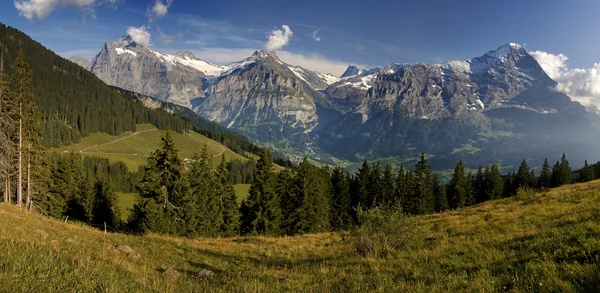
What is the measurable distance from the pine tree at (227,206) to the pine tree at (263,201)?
114 inches

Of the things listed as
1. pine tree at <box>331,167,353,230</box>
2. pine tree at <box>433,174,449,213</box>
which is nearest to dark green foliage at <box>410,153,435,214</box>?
pine tree at <box>433,174,449,213</box>

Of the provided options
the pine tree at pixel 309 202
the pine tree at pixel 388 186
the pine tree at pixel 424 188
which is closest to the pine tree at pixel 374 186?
the pine tree at pixel 388 186

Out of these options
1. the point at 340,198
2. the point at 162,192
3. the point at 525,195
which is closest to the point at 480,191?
the point at 340,198

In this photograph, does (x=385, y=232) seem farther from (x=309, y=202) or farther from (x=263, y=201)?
(x=309, y=202)

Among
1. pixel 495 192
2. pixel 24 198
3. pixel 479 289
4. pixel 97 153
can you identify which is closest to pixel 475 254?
pixel 479 289

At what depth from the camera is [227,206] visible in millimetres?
56094

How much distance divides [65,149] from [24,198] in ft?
516

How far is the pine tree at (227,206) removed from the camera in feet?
175

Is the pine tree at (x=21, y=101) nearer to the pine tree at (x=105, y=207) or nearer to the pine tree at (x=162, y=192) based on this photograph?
the pine tree at (x=162, y=192)

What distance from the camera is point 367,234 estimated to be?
50.0ft

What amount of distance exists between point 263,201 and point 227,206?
807 centimetres

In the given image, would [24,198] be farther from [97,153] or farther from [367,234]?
[97,153]

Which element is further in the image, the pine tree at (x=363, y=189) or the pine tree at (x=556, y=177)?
the pine tree at (x=556, y=177)

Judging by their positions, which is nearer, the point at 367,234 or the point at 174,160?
the point at 367,234
